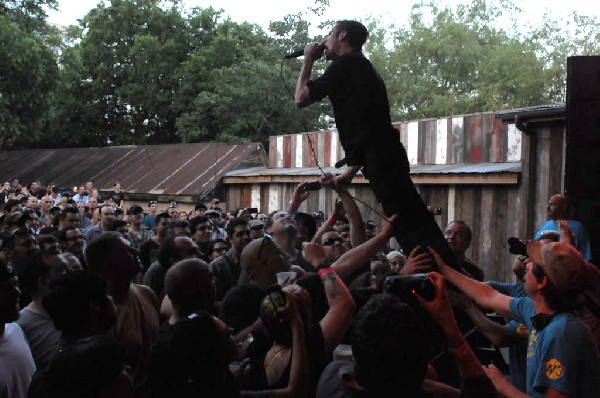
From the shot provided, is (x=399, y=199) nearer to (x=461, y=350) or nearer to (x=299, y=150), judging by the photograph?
(x=461, y=350)

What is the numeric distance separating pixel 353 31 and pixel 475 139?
1233 centimetres

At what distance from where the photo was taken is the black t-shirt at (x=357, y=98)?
213 inches

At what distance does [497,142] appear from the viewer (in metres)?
16.6

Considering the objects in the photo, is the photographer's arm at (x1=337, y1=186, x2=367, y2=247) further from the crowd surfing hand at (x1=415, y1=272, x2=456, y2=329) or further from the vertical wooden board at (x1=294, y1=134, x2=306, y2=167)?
the vertical wooden board at (x1=294, y1=134, x2=306, y2=167)

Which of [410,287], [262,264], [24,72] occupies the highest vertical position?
[24,72]

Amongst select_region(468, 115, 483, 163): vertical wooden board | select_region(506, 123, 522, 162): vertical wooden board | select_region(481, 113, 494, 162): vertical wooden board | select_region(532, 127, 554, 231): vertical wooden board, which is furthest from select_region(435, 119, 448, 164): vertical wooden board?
select_region(532, 127, 554, 231): vertical wooden board

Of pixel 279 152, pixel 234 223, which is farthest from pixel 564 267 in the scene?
pixel 279 152

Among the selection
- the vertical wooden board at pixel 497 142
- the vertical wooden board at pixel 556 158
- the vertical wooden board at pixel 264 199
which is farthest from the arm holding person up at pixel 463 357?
the vertical wooden board at pixel 264 199

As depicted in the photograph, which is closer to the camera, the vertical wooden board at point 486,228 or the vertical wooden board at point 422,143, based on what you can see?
the vertical wooden board at point 486,228

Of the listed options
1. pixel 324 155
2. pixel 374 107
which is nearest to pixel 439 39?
pixel 324 155

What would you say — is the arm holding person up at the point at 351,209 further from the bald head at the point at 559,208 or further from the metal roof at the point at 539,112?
the metal roof at the point at 539,112

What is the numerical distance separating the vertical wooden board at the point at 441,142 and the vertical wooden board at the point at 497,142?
1.54 metres

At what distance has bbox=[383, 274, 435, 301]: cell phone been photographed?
3.29m

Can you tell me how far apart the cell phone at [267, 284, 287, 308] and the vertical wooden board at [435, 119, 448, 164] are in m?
14.9
